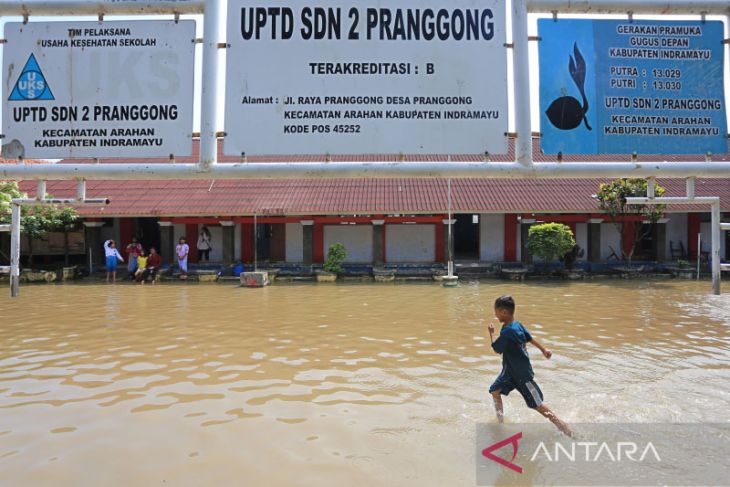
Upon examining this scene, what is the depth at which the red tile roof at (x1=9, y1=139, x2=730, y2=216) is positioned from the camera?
19.0 meters

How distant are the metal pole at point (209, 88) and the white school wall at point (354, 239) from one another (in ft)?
56.8

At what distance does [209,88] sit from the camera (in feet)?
12.2

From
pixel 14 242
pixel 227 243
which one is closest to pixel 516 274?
pixel 227 243

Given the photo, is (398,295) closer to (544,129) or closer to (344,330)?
(344,330)

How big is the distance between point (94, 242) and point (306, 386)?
18.3 meters

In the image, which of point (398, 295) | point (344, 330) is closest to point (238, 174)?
point (344, 330)

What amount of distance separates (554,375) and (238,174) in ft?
14.9

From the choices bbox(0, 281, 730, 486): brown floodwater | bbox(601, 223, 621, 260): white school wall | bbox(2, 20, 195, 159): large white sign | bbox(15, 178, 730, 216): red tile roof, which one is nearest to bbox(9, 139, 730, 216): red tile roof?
bbox(15, 178, 730, 216): red tile roof

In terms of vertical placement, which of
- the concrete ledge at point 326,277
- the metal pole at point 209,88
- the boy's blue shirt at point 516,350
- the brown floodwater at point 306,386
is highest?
the metal pole at point 209,88

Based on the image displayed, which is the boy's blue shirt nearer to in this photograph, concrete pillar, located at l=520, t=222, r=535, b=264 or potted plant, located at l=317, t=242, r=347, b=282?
potted plant, located at l=317, t=242, r=347, b=282

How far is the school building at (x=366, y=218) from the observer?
19250mm

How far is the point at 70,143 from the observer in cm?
380

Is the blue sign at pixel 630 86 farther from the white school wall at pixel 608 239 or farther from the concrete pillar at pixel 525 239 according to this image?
the white school wall at pixel 608 239

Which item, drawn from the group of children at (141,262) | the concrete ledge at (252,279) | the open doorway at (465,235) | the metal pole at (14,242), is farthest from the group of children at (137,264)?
the open doorway at (465,235)
